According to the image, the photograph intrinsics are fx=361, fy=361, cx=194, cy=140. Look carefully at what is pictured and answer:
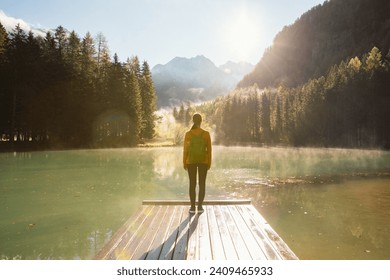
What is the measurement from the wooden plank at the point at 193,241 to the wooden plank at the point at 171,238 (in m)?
0.28

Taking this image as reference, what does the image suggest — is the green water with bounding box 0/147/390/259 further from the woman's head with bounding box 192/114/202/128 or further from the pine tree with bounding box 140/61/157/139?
the pine tree with bounding box 140/61/157/139

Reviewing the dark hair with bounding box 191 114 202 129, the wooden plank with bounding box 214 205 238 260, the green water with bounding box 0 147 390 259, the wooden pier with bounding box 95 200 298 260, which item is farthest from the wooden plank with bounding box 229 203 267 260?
the dark hair with bounding box 191 114 202 129

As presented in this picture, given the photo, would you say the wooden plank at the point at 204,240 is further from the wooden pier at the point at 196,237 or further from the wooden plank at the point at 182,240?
the wooden plank at the point at 182,240

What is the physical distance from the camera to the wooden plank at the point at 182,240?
19.2ft

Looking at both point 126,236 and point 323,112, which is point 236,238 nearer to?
point 126,236

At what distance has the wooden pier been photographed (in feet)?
19.4

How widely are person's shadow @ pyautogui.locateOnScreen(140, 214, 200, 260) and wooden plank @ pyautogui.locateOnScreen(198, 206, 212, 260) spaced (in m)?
0.18

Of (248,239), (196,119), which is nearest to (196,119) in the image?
(196,119)

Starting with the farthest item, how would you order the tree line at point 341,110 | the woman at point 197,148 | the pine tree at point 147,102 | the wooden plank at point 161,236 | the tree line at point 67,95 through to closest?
the pine tree at point 147,102, the tree line at point 341,110, the tree line at point 67,95, the woman at point 197,148, the wooden plank at point 161,236

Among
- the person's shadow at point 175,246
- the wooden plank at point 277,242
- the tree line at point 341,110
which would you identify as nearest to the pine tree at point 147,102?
the tree line at point 341,110

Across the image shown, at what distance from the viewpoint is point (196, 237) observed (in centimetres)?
687

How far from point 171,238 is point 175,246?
491 mm
